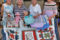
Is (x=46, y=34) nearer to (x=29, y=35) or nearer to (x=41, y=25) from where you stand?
(x=41, y=25)

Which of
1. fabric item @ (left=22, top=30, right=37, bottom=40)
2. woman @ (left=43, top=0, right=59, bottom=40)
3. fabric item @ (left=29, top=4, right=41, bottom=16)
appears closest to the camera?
fabric item @ (left=22, top=30, right=37, bottom=40)

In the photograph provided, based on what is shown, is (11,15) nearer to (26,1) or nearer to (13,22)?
(13,22)

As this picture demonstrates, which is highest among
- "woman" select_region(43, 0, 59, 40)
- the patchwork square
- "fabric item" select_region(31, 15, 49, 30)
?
"woman" select_region(43, 0, 59, 40)

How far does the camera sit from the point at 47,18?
A: 9.04ft

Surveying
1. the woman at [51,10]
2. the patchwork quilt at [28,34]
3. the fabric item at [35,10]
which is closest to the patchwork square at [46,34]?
the patchwork quilt at [28,34]

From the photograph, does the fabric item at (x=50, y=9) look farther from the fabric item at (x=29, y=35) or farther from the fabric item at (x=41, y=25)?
the fabric item at (x=29, y=35)

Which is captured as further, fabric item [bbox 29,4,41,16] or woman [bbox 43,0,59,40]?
fabric item [bbox 29,4,41,16]

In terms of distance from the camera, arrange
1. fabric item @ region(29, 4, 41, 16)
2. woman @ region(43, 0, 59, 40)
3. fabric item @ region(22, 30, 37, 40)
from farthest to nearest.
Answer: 1. fabric item @ region(29, 4, 41, 16)
2. woman @ region(43, 0, 59, 40)
3. fabric item @ region(22, 30, 37, 40)

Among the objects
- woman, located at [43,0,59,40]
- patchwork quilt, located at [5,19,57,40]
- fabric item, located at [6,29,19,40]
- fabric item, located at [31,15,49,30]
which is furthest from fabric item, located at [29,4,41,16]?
fabric item, located at [6,29,19,40]

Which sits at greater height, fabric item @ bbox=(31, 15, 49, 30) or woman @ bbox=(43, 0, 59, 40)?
woman @ bbox=(43, 0, 59, 40)

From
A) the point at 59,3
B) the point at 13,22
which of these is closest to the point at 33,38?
the point at 13,22

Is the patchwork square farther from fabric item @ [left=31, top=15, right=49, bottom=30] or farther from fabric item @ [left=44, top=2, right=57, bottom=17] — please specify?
fabric item @ [left=44, top=2, right=57, bottom=17]

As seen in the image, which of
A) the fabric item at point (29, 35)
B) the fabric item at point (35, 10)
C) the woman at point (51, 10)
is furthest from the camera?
the fabric item at point (35, 10)

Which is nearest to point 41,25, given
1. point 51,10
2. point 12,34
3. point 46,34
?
point 46,34
